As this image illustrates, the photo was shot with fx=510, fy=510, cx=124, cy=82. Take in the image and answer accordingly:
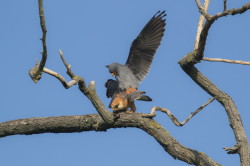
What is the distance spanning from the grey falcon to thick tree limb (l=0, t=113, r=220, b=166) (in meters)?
1.18

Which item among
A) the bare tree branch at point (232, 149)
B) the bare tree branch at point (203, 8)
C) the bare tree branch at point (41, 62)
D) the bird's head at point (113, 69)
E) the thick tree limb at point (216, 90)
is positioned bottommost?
the bare tree branch at point (232, 149)

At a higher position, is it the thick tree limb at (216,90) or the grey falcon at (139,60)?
the grey falcon at (139,60)

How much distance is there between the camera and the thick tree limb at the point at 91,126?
549 centimetres

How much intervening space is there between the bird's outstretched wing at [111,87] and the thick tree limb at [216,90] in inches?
56.3

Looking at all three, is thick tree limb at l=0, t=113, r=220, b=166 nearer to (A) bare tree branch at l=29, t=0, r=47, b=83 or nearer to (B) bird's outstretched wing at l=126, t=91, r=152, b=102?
(B) bird's outstretched wing at l=126, t=91, r=152, b=102

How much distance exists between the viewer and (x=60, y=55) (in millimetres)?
4812

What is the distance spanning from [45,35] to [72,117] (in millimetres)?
1717

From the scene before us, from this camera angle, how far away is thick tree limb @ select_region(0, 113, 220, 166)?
5.49 meters

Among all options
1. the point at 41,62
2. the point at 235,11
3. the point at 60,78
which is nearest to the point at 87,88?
the point at 60,78

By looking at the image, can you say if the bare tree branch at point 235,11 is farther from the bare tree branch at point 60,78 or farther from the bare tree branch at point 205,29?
the bare tree branch at point 60,78

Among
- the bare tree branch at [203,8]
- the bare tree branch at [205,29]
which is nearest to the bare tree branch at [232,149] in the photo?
the bare tree branch at [205,29]

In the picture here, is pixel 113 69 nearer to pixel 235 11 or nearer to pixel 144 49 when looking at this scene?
pixel 144 49

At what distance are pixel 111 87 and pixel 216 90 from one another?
1.82 meters

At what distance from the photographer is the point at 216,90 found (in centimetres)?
584
